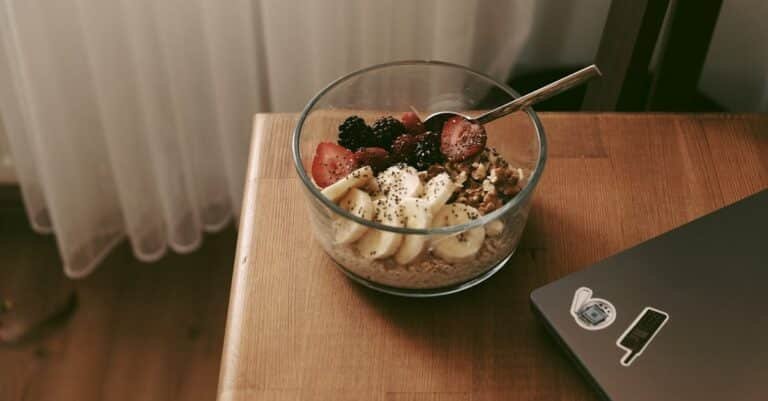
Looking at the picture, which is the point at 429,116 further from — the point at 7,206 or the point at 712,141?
the point at 7,206

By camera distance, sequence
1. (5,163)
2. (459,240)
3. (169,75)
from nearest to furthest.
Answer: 1. (459,240)
2. (169,75)
3. (5,163)

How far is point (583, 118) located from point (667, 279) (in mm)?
233

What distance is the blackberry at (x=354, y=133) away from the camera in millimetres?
748

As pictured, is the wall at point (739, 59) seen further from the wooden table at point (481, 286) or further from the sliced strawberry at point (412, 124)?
the sliced strawberry at point (412, 124)

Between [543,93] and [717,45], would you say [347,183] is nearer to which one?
[543,93]

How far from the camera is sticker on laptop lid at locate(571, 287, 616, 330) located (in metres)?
0.67

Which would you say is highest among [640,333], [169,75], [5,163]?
[640,333]

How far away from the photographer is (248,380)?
2.17ft

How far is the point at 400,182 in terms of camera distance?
0.71 metres

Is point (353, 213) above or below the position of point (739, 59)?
above

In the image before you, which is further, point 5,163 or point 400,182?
point 5,163

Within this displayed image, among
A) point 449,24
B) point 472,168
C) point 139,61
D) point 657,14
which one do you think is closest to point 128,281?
point 139,61

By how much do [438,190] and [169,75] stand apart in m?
0.61

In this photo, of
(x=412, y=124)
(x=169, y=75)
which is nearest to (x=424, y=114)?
(x=412, y=124)
